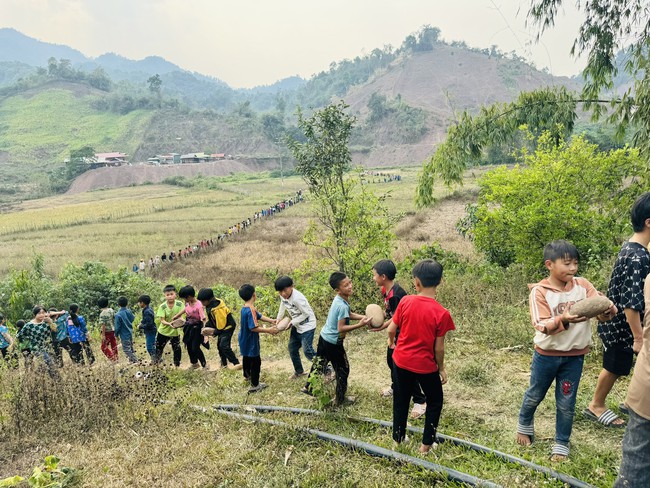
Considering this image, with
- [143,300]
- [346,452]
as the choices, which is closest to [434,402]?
[346,452]

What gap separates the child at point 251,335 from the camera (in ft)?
16.5

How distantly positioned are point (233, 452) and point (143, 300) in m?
3.74

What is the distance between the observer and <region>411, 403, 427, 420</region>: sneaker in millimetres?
4023

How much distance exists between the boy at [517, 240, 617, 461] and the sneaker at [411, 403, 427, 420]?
1139 mm

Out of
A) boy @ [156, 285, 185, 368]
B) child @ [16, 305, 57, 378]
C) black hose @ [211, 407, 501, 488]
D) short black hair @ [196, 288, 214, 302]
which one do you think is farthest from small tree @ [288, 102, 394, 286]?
black hose @ [211, 407, 501, 488]

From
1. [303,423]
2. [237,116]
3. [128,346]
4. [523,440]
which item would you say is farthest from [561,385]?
[237,116]

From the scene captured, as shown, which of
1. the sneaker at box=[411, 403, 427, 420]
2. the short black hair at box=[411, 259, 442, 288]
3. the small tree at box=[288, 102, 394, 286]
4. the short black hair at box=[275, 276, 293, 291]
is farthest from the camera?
the small tree at box=[288, 102, 394, 286]

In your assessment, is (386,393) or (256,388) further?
(256,388)

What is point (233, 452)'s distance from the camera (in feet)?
12.2

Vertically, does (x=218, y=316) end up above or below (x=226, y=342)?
above

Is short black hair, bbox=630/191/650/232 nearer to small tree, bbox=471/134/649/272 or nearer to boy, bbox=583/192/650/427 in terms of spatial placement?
boy, bbox=583/192/650/427

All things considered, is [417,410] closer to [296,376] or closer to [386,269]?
[386,269]

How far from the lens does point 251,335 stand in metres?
Answer: 5.08

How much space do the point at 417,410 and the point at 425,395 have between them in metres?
0.83
